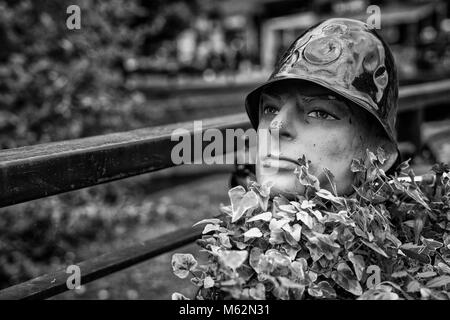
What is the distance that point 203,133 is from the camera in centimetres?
218

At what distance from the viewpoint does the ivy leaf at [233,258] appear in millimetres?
1188

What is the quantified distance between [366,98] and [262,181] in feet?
1.34

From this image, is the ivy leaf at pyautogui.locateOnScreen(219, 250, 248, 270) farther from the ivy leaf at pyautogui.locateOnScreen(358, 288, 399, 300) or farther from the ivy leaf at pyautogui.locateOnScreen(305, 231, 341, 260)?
the ivy leaf at pyautogui.locateOnScreen(358, 288, 399, 300)

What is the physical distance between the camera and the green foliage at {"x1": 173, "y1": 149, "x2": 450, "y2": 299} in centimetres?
123

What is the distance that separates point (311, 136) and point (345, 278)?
47 cm

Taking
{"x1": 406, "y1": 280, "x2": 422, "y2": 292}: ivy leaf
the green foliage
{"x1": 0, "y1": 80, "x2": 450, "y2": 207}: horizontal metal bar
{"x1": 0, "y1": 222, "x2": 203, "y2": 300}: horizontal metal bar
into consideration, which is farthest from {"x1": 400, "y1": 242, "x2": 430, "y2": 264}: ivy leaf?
{"x1": 0, "y1": 222, "x2": 203, "y2": 300}: horizontal metal bar

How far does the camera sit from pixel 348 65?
1.57 meters

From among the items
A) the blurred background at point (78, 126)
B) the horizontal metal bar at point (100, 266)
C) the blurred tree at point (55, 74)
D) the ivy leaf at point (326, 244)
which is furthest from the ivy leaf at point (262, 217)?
the blurred tree at point (55, 74)

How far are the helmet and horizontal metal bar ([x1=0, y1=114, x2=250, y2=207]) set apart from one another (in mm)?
499

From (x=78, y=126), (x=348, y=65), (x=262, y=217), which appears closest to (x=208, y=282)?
(x=262, y=217)

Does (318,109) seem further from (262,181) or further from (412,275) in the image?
(412,275)

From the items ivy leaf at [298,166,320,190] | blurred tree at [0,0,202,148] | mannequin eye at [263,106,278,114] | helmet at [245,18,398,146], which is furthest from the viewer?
blurred tree at [0,0,202,148]

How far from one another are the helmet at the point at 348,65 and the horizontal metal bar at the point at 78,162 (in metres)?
0.50

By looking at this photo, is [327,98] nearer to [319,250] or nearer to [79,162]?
[319,250]
